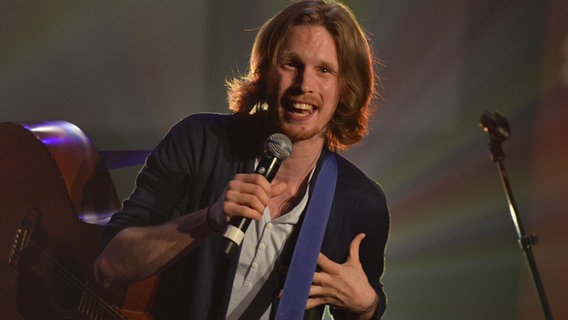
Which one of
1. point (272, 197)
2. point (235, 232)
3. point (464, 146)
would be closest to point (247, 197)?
point (235, 232)

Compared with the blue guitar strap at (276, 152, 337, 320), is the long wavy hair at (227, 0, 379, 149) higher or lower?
higher

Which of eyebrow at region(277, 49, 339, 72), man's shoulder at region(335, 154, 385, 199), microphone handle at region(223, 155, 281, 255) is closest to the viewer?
microphone handle at region(223, 155, 281, 255)

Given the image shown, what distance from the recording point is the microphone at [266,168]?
145 cm

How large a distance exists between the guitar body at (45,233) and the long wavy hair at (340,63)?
2.10ft

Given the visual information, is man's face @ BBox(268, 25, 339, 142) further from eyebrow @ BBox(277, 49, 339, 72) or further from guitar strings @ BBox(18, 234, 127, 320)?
guitar strings @ BBox(18, 234, 127, 320)

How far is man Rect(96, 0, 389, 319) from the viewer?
1.98m

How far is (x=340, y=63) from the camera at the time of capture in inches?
85.5

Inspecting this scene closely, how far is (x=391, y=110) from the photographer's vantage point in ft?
12.0

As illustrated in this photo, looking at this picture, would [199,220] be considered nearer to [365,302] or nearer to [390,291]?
[365,302]

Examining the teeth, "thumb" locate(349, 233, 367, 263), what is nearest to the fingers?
the teeth

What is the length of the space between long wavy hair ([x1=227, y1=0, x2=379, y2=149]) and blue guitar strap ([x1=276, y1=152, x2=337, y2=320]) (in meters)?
0.32

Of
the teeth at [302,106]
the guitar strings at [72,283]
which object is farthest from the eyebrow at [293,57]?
the guitar strings at [72,283]

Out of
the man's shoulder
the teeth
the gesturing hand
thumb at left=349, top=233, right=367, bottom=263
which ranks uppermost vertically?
the teeth

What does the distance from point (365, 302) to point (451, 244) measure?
1.80 meters
